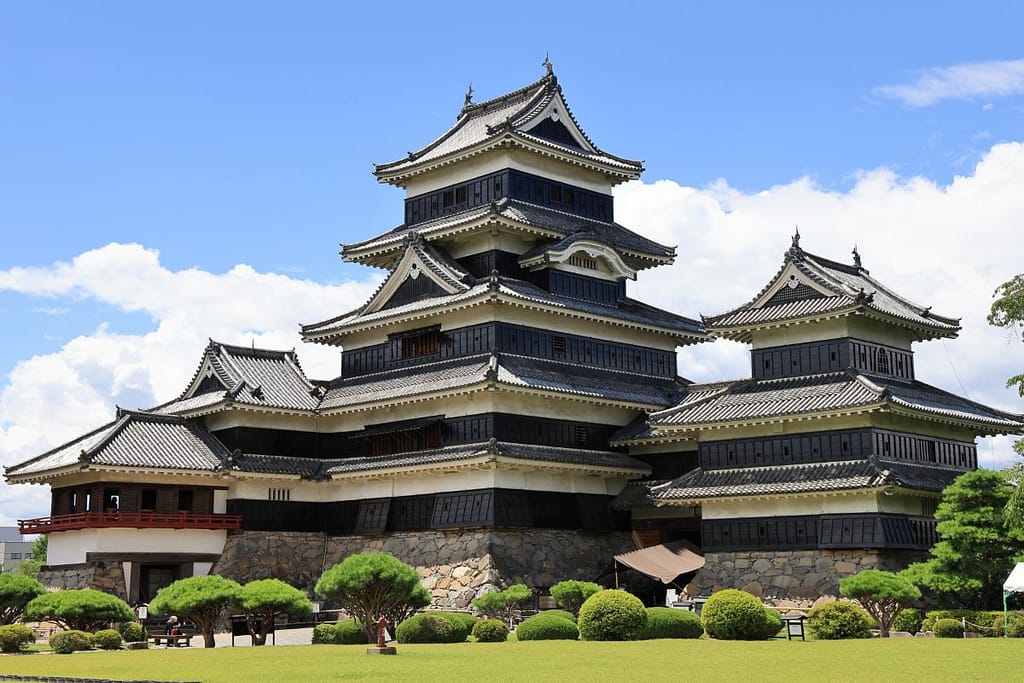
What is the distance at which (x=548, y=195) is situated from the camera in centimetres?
6159

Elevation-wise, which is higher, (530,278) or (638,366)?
(530,278)

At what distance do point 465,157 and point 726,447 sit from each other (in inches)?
781

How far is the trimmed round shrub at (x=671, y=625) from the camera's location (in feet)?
132

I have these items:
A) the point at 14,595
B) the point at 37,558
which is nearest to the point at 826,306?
the point at 14,595

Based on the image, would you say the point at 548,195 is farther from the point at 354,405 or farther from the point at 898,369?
the point at 898,369

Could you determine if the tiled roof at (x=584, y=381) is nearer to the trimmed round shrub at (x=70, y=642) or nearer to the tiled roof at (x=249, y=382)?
the tiled roof at (x=249, y=382)

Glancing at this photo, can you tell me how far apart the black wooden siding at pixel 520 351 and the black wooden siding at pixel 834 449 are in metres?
8.67

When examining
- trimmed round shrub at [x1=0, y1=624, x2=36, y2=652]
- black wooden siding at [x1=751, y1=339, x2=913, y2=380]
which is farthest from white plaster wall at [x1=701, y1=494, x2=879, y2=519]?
trimmed round shrub at [x1=0, y1=624, x2=36, y2=652]

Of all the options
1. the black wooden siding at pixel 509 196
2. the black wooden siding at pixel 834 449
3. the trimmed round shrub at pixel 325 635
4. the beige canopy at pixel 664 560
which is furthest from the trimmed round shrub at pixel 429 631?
the black wooden siding at pixel 509 196

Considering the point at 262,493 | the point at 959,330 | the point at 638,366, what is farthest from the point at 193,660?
the point at 959,330

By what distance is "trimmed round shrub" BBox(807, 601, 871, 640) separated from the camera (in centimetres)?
3853

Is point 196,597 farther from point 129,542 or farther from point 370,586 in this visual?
point 129,542

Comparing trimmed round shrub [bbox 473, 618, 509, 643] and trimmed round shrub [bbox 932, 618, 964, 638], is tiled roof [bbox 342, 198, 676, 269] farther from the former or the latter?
trimmed round shrub [bbox 932, 618, 964, 638]

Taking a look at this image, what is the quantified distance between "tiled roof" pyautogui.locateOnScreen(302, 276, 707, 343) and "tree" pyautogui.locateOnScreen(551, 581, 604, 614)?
13.2 meters
